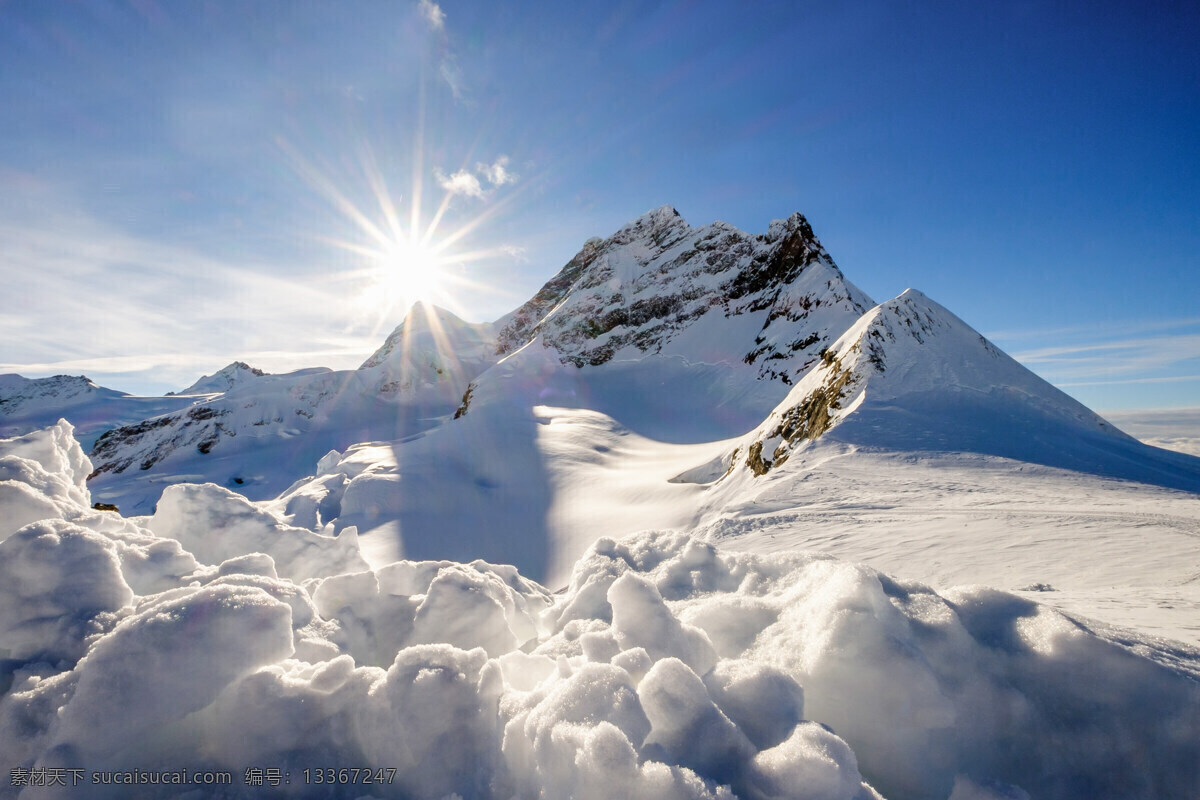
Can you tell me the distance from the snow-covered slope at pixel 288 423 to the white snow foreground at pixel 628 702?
41.3 meters

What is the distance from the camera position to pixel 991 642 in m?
1.92

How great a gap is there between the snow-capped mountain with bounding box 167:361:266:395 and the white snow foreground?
141m

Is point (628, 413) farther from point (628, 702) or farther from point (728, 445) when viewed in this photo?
point (628, 702)

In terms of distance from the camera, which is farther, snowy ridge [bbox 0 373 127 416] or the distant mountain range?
snowy ridge [bbox 0 373 127 416]

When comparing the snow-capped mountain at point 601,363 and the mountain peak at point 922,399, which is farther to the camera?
the snow-capped mountain at point 601,363

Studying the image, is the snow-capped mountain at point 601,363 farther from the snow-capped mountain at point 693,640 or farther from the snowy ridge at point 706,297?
the snow-capped mountain at point 693,640

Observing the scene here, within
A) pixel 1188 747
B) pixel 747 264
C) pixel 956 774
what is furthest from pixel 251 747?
pixel 747 264

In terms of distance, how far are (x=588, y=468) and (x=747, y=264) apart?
2909 cm

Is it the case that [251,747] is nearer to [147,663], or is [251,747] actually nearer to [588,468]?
[147,663]

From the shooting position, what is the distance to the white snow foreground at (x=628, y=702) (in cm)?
157

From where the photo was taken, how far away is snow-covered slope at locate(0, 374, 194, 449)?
294 feet

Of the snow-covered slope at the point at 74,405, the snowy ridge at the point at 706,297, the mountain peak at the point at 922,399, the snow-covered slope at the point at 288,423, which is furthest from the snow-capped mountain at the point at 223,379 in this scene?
the mountain peak at the point at 922,399

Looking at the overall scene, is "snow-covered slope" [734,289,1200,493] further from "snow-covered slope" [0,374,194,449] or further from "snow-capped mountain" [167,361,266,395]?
"snow-capped mountain" [167,361,266,395]

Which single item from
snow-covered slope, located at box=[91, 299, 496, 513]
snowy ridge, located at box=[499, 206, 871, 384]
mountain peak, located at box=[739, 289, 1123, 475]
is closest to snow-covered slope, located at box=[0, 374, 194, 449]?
snow-covered slope, located at box=[91, 299, 496, 513]
